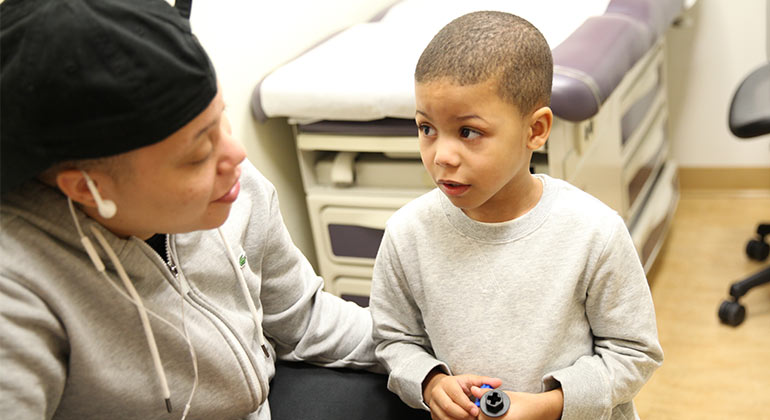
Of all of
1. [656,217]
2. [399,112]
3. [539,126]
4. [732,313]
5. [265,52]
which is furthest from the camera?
[656,217]

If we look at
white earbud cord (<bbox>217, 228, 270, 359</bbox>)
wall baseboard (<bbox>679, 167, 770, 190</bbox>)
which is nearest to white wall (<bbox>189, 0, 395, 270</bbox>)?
white earbud cord (<bbox>217, 228, 270, 359</bbox>)

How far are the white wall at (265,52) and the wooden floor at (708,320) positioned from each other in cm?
96

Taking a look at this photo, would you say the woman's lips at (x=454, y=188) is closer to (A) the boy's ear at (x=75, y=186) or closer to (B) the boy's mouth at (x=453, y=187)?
(B) the boy's mouth at (x=453, y=187)

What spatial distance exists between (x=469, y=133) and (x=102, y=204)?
0.41 m

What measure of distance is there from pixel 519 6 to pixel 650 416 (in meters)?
1.03

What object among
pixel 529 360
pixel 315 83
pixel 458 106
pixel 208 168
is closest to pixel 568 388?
pixel 529 360

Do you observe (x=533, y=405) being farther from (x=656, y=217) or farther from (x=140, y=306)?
(x=656, y=217)

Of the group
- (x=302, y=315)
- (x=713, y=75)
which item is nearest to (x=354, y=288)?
(x=302, y=315)

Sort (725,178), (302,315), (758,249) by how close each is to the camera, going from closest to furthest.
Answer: (302,315)
(758,249)
(725,178)

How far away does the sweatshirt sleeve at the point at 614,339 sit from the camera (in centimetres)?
89

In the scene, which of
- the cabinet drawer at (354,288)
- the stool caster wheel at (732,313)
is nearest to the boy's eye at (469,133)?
the cabinet drawer at (354,288)

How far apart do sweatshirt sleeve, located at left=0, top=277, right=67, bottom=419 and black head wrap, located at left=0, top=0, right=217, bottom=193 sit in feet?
0.37

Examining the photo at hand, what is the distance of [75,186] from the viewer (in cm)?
74

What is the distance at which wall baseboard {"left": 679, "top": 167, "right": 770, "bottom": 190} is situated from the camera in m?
2.61
